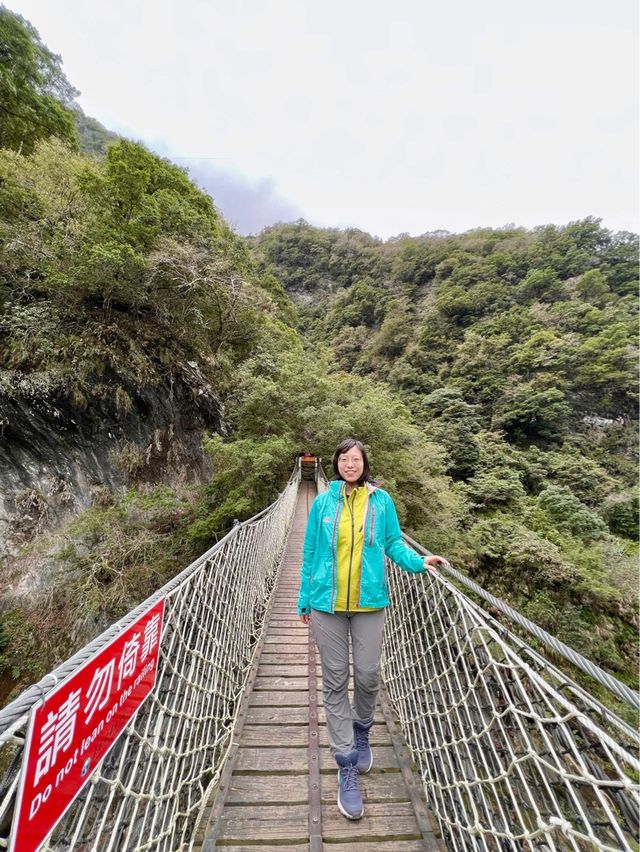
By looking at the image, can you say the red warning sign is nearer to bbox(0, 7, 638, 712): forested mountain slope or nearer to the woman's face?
the woman's face

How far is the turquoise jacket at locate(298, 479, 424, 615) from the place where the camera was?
3.70 ft

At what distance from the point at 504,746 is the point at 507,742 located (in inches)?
8.6

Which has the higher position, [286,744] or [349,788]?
[349,788]

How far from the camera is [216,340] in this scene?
8008mm

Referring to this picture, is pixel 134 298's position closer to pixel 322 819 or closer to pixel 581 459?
pixel 322 819

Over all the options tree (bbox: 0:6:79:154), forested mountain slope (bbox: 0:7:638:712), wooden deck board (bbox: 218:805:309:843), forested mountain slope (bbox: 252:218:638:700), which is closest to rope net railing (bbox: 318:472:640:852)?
wooden deck board (bbox: 218:805:309:843)

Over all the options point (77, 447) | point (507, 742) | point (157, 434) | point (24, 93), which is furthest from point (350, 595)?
point (24, 93)

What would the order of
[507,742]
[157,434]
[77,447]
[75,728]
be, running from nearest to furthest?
[75,728], [507,742], [77,447], [157,434]

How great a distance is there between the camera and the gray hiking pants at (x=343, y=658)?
1.13 m

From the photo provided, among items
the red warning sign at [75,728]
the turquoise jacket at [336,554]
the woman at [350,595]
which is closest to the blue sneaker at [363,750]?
the woman at [350,595]

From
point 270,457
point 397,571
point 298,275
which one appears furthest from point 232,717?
point 298,275

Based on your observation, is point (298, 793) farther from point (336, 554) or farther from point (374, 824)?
point (336, 554)

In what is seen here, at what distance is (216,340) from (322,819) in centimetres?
813

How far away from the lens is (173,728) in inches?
46.3
